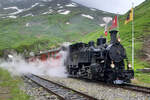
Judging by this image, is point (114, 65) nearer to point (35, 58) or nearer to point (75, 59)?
point (75, 59)

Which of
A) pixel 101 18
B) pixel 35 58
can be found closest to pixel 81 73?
pixel 35 58

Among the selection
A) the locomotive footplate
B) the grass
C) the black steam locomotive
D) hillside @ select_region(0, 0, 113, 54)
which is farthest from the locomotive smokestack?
hillside @ select_region(0, 0, 113, 54)

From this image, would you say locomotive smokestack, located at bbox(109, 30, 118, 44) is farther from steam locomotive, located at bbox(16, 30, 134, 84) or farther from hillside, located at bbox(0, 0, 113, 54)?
hillside, located at bbox(0, 0, 113, 54)

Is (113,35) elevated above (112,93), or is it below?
above

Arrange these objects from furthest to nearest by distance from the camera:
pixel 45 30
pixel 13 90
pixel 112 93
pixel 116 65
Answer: pixel 45 30, pixel 116 65, pixel 13 90, pixel 112 93

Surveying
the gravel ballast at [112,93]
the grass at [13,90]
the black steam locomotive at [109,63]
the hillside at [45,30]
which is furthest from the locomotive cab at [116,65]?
the hillside at [45,30]

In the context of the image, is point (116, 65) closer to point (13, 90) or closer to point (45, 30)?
point (13, 90)

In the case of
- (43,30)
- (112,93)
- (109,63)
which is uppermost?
(43,30)

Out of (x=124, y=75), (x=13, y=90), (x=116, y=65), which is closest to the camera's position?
(x=13, y=90)

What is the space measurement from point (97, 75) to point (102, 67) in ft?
2.87

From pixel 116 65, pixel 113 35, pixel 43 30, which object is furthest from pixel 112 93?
pixel 43 30

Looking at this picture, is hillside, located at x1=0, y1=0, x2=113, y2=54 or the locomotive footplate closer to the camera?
Answer: the locomotive footplate

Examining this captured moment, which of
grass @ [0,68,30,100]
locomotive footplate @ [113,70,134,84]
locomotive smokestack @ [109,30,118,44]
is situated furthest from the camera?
locomotive smokestack @ [109,30,118,44]

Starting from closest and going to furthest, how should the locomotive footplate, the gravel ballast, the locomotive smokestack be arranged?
the gravel ballast → the locomotive footplate → the locomotive smokestack
